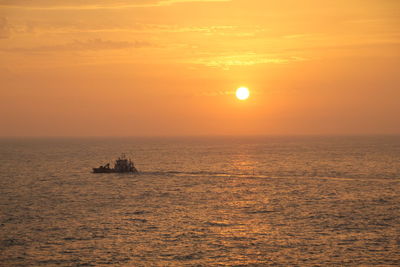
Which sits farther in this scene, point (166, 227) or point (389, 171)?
point (389, 171)

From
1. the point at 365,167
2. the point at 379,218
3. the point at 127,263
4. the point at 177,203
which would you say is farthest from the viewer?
the point at 365,167

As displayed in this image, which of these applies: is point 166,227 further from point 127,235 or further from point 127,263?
point 127,263

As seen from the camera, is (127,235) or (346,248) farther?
(127,235)

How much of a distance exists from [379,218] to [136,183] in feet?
217

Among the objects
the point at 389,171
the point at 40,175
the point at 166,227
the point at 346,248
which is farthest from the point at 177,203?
the point at 389,171

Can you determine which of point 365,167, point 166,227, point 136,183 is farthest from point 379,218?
point 365,167

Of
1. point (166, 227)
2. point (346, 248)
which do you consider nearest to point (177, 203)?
point (166, 227)

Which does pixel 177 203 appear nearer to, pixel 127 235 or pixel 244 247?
pixel 127 235

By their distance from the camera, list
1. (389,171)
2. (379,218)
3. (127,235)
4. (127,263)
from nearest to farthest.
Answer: (127,263) < (127,235) < (379,218) < (389,171)

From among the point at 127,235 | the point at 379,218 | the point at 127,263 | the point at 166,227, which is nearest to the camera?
the point at 127,263

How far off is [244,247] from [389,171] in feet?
332

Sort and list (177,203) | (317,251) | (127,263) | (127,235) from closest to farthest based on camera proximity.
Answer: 1. (127,263)
2. (317,251)
3. (127,235)
4. (177,203)

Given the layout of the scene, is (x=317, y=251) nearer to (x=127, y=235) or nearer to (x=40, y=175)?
(x=127, y=235)

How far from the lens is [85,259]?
53219mm
